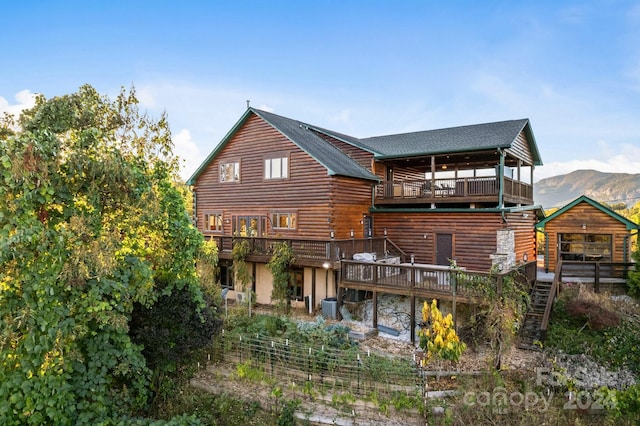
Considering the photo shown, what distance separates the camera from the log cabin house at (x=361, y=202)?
15.7 m

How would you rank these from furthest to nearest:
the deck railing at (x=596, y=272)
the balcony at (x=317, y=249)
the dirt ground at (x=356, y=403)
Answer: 1. the deck railing at (x=596, y=272)
2. the balcony at (x=317, y=249)
3. the dirt ground at (x=356, y=403)

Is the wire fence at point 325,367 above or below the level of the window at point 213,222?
below

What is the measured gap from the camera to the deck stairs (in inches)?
467

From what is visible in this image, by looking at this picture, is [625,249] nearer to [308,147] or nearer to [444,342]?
[444,342]

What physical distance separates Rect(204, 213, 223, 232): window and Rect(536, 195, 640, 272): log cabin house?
55.9 ft

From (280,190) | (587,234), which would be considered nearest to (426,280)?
(280,190)

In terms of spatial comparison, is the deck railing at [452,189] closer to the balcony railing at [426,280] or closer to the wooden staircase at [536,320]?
the balcony railing at [426,280]

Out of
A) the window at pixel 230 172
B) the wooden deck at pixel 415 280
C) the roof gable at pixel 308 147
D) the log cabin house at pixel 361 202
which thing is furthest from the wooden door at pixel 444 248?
the window at pixel 230 172

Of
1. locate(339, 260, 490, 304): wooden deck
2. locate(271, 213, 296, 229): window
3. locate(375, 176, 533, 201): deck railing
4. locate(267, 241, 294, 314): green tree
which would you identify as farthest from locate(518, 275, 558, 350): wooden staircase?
locate(271, 213, 296, 229): window

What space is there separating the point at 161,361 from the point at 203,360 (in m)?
2.51

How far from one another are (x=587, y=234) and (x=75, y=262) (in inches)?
822

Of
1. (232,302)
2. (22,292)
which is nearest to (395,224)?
(232,302)

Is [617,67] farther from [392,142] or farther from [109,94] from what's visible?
[109,94]

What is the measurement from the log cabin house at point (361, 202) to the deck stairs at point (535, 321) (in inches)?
66.3
